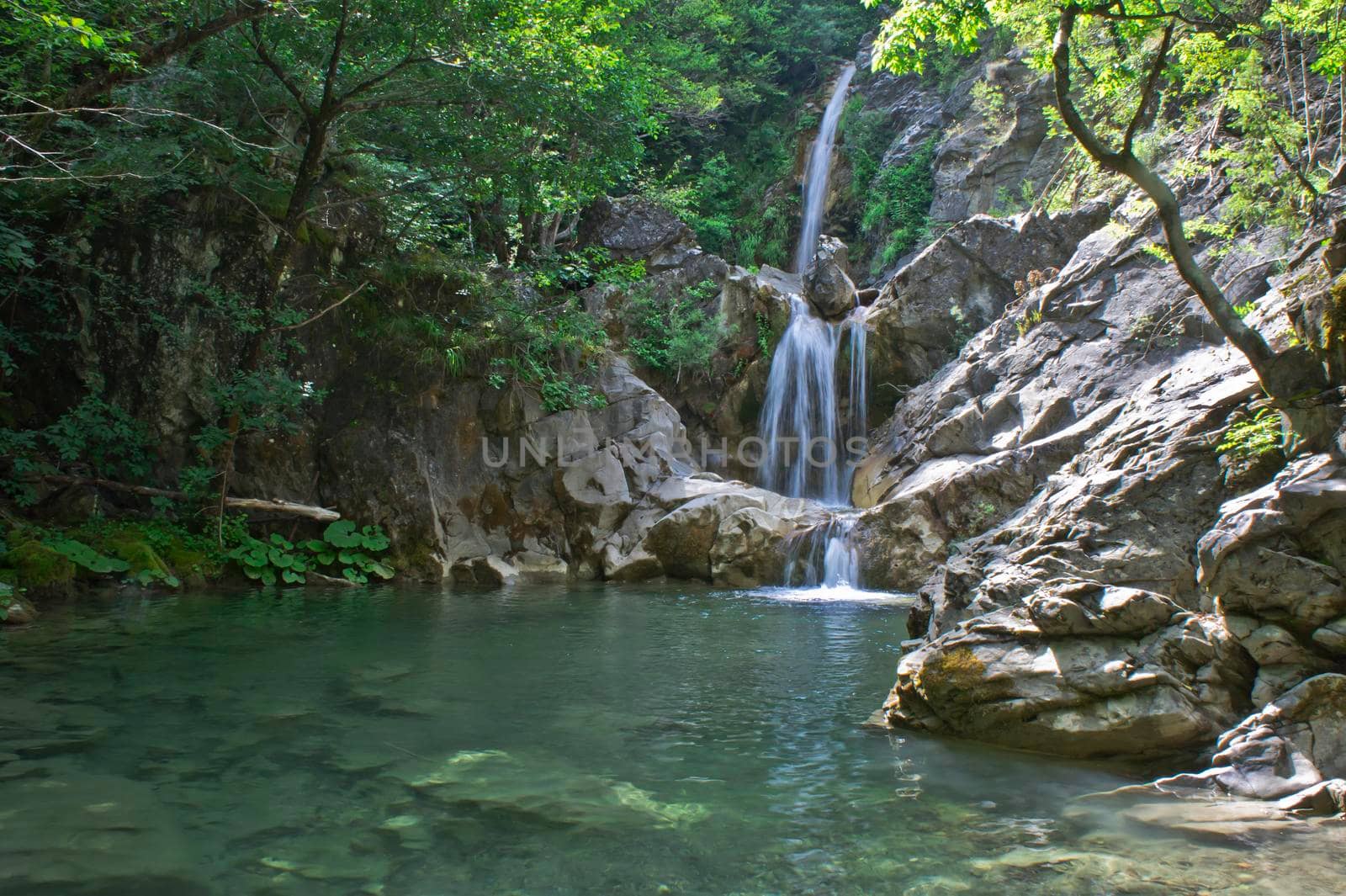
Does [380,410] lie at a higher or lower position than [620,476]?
higher

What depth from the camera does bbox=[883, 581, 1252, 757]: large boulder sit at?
4672mm

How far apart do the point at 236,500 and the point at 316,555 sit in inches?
59.8

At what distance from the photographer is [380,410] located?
1460cm

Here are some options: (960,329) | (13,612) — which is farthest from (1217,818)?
(960,329)

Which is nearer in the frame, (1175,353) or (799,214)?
(1175,353)

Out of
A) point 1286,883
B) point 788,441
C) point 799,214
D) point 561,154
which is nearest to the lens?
point 1286,883

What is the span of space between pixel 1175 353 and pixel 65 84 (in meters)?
15.5

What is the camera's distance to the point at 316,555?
13375mm

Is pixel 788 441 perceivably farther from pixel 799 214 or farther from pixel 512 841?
pixel 512 841

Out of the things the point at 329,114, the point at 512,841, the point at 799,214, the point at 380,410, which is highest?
the point at 799,214

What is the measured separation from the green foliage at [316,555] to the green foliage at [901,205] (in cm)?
1663

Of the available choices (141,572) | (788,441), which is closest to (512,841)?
(141,572)

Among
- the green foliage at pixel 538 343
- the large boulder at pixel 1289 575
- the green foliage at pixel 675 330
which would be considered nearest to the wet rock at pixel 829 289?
the green foliage at pixel 675 330

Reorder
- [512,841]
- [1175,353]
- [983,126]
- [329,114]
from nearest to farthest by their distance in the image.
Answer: [512,841], [329,114], [1175,353], [983,126]
